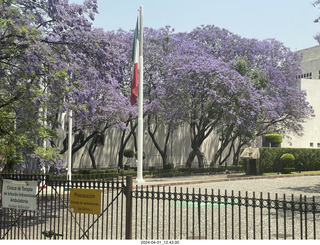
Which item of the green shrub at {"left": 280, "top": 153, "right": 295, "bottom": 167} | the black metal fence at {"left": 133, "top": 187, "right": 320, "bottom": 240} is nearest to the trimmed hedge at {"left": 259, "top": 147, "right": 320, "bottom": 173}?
the green shrub at {"left": 280, "top": 153, "right": 295, "bottom": 167}

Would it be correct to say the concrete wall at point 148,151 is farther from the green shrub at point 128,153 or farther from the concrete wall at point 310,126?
the concrete wall at point 310,126

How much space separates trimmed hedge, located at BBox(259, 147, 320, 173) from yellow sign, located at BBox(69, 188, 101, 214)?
26832 mm

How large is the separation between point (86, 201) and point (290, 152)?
98.2 ft

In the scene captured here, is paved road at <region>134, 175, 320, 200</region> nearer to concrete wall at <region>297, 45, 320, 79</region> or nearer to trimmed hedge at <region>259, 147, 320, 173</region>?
trimmed hedge at <region>259, 147, 320, 173</region>

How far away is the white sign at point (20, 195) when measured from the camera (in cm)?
937

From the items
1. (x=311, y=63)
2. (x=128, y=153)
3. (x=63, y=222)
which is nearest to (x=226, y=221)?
(x=63, y=222)

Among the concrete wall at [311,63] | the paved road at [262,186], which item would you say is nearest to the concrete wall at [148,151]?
the paved road at [262,186]

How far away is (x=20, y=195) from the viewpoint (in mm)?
9586

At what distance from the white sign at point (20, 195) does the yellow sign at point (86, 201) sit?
39.8 inches

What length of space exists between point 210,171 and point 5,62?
88.0 feet

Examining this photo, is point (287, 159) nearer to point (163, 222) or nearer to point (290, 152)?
point (290, 152)

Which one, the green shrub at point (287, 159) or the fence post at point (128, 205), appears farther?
the green shrub at point (287, 159)

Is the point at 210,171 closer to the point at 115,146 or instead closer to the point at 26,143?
the point at 115,146

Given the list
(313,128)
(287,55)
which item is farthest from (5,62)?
(313,128)
